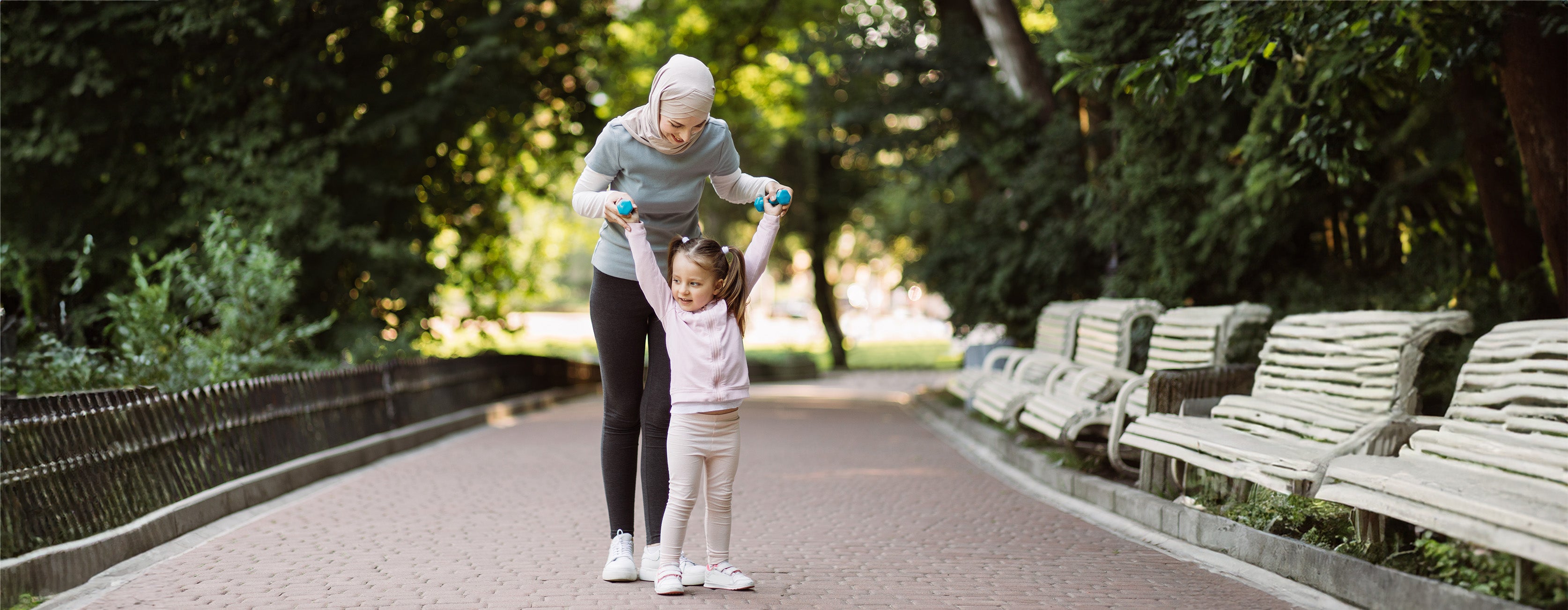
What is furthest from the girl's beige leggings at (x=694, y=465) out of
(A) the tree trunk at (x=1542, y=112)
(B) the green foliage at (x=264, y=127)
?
(B) the green foliage at (x=264, y=127)

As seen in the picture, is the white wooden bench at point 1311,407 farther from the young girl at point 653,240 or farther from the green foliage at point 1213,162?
the young girl at point 653,240

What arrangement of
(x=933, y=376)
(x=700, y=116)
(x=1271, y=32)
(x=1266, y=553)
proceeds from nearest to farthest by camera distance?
(x=700, y=116), (x=1266, y=553), (x=1271, y=32), (x=933, y=376)

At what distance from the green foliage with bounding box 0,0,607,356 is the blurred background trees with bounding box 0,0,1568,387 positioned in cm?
4

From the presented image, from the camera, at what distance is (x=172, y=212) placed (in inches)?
572

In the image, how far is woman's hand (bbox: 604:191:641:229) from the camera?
4518 mm

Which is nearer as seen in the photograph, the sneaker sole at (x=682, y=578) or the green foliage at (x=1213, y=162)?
the sneaker sole at (x=682, y=578)

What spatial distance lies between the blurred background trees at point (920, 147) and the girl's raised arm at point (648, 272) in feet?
11.3

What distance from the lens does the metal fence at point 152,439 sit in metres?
5.38

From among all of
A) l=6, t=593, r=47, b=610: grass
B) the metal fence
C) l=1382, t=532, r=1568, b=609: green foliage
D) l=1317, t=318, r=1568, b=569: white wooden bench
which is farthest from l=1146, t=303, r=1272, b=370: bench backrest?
l=6, t=593, r=47, b=610: grass

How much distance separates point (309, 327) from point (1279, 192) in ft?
24.2

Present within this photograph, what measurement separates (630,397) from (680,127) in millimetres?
1029

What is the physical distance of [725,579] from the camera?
16.0 feet

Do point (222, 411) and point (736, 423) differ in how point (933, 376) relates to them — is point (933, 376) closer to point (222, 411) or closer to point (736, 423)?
Result: point (222, 411)

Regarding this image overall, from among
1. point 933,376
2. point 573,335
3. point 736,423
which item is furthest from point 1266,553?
point 573,335
